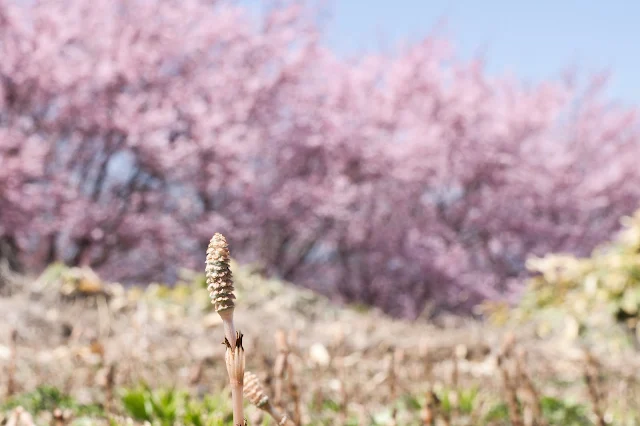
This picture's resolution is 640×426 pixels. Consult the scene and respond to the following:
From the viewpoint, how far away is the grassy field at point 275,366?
1.81 m

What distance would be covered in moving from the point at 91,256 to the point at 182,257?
110cm

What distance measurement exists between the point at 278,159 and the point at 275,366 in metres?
8.25

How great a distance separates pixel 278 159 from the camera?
9.54 meters

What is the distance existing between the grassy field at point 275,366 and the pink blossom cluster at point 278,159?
83.1 inches

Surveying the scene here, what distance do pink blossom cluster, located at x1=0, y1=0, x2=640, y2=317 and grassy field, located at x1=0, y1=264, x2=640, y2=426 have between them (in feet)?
6.93

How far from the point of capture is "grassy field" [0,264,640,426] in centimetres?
181

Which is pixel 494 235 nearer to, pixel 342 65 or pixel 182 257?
pixel 342 65

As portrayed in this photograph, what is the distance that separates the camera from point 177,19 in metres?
8.67

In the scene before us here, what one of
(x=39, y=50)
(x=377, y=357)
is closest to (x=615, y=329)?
(x=377, y=357)

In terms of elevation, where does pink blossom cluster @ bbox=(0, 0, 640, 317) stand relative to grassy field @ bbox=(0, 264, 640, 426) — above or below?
above

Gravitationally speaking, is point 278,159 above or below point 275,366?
above

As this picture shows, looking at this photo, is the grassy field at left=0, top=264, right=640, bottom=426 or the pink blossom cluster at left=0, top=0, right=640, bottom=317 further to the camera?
the pink blossom cluster at left=0, top=0, right=640, bottom=317

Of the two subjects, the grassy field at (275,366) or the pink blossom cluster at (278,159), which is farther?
the pink blossom cluster at (278,159)

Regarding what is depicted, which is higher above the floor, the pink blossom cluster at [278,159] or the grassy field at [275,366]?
the pink blossom cluster at [278,159]
